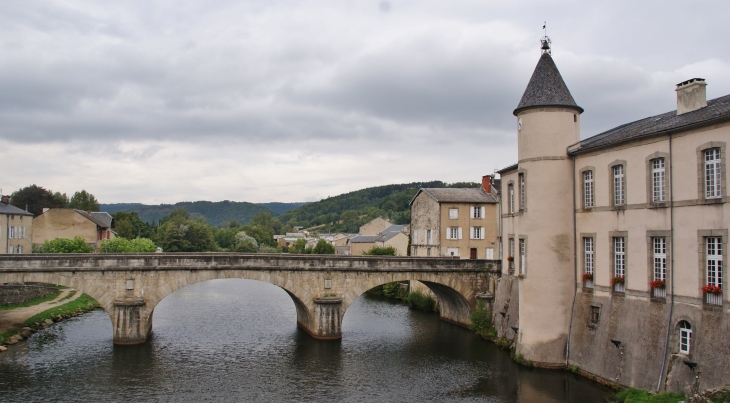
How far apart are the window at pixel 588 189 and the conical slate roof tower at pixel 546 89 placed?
314 centimetres

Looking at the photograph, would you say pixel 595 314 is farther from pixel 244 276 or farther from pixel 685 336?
pixel 244 276

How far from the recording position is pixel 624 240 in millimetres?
21484

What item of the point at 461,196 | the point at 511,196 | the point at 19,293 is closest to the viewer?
the point at 511,196

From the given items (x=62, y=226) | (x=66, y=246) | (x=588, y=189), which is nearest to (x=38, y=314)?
Result: (x=66, y=246)

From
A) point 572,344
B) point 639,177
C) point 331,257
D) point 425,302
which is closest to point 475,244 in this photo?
point 425,302

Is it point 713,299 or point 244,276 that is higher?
point 713,299

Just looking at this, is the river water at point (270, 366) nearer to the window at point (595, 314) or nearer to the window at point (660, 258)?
the window at point (595, 314)

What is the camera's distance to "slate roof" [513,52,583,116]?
24.4 metres

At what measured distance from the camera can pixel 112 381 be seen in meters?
22.4

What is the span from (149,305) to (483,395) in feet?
57.7

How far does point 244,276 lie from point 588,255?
17245 mm

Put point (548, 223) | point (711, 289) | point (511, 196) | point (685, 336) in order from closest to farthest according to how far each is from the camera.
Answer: point (711, 289), point (685, 336), point (548, 223), point (511, 196)

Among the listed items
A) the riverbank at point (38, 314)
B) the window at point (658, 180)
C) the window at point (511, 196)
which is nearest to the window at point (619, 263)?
the window at point (658, 180)

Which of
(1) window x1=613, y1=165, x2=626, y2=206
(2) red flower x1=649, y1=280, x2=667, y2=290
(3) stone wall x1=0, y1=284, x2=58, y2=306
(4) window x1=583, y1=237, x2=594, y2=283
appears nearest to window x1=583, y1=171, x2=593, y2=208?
(1) window x1=613, y1=165, x2=626, y2=206
